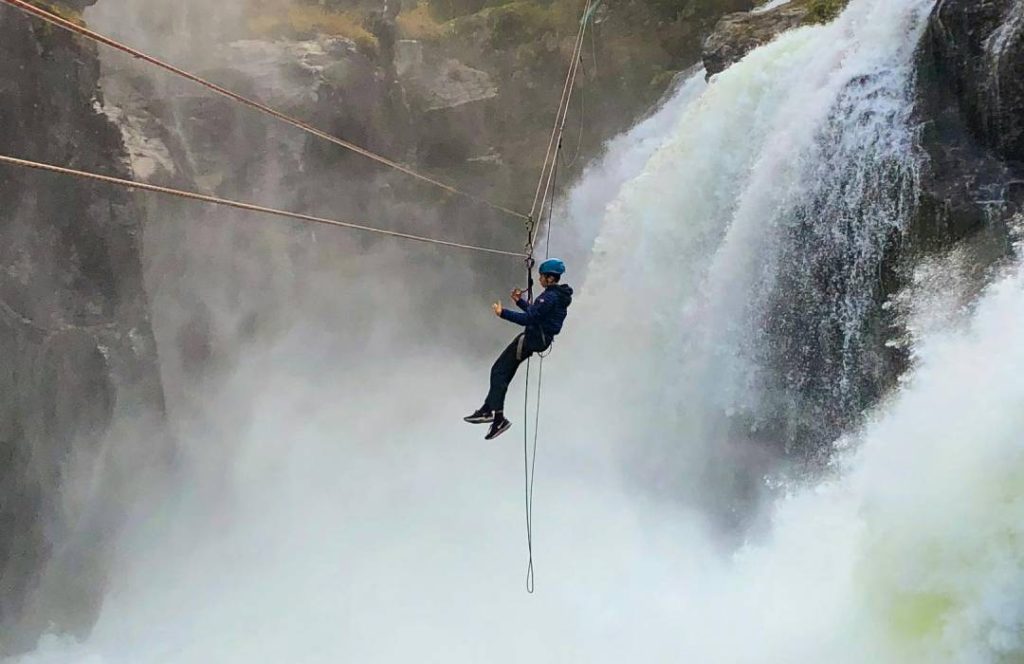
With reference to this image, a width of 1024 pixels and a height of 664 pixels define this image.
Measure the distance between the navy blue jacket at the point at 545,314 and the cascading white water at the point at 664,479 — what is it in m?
2.92

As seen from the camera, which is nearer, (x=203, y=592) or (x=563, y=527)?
(x=563, y=527)

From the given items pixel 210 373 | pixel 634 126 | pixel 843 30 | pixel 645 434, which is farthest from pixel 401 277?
pixel 843 30

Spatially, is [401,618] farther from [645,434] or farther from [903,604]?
[903,604]

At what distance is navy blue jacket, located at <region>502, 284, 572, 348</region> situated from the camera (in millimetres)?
5742

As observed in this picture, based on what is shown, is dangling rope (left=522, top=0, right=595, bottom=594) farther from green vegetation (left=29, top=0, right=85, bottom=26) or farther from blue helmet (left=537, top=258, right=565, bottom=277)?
green vegetation (left=29, top=0, right=85, bottom=26)

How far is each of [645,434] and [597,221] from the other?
507 centimetres

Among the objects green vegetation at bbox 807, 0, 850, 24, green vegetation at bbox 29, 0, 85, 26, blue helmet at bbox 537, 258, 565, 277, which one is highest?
green vegetation at bbox 807, 0, 850, 24

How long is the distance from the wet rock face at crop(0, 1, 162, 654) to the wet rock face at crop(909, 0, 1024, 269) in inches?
382

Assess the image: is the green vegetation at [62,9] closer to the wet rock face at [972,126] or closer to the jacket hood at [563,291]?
the jacket hood at [563,291]

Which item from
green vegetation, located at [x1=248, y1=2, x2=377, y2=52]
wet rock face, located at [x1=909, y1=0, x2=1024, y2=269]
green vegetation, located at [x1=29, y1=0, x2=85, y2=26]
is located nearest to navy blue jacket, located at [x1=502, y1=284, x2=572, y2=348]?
wet rock face, located at [x1=909, y1=0, x2=1024, y2=269]

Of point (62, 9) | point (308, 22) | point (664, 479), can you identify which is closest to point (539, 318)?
point (664, 479)

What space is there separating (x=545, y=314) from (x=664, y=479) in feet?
17.8

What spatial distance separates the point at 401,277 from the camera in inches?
616

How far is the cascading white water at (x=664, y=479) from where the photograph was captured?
19.1 feet
